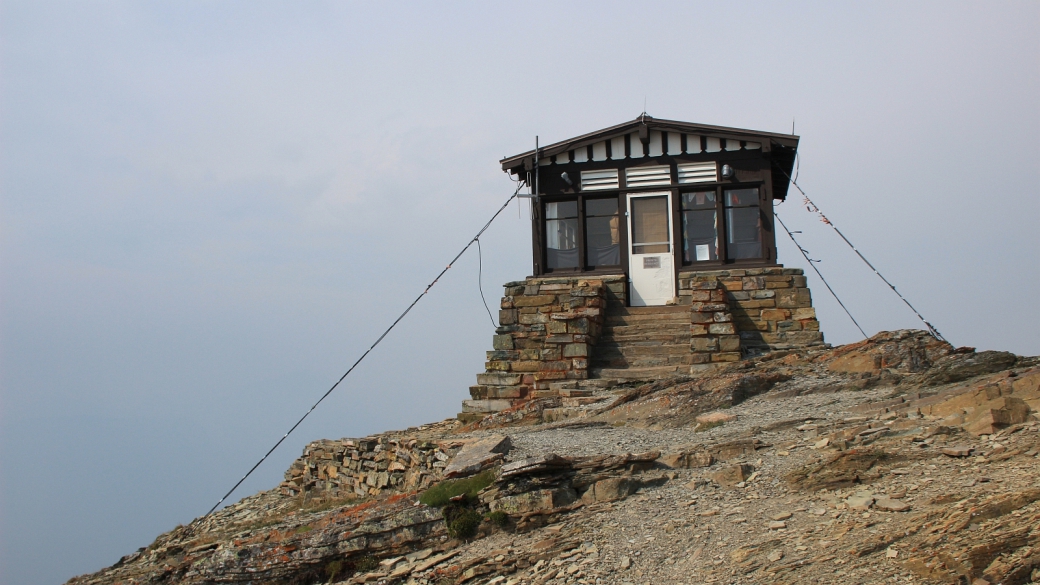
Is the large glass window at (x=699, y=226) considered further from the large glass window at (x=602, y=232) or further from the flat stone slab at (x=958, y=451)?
the flat stone slab at (x=958, y=451)

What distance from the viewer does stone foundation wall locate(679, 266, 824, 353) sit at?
1554cm

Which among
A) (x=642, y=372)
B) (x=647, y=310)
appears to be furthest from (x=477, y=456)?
(x=647, y=310)

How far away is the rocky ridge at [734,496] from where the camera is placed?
616 cm

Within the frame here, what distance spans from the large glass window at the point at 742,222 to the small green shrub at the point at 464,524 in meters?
A: 10.5

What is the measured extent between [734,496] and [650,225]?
10.4m

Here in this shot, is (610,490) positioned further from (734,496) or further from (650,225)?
(650,225)

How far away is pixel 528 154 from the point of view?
1783cm

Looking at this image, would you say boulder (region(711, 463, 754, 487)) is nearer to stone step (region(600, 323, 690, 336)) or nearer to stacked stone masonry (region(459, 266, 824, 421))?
stacked stone masonry (region(459, 266, 824, 421))

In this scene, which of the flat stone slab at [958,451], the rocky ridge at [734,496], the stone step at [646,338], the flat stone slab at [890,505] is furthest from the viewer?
the stone step at [646,338]

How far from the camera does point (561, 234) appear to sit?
707 inches

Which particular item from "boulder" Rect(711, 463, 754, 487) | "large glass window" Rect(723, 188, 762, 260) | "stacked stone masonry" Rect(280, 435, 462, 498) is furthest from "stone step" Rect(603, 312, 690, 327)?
"boulder" Rect(711, 463, 754, 487)

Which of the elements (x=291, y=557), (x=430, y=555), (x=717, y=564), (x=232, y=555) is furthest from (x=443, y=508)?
(x=717, y=564)

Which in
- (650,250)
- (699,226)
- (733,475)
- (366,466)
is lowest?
(366,466)

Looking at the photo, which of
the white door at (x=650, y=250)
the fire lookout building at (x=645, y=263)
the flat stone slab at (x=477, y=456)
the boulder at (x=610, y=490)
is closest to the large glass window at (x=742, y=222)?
the fire lookout building at (x=645, y=263)
